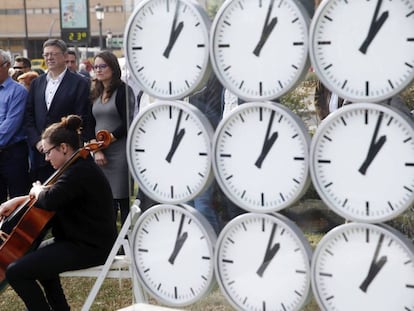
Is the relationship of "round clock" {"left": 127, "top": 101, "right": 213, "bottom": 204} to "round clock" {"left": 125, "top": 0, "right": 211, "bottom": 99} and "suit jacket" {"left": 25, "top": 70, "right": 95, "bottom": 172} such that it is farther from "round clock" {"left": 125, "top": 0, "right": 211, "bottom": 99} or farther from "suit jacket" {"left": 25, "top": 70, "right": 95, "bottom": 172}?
"suit jacket" {"left": 25, "top": 70, "right": 95, "bottom": 172}

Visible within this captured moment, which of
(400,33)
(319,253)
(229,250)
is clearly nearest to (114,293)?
(229,250)

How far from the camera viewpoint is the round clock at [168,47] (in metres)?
3.09

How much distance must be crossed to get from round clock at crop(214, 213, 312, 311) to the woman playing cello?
1.26 m

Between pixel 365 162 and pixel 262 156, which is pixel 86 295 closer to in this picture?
pixel 262 156

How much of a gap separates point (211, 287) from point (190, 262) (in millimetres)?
130

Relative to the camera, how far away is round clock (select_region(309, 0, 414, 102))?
2.67 meters

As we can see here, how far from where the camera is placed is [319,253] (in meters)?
2.94

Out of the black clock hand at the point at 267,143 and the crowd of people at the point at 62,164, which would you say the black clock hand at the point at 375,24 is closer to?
the black clock hand at the point at 267,143

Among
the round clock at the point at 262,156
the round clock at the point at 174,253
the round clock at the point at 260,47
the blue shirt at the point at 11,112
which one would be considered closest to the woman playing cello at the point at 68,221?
the round clock at the point at 174,253

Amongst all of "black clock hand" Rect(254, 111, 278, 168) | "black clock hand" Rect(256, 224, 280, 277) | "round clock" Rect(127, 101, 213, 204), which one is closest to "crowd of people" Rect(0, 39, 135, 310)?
"round clock" Rect(127, 101, 213, 204)

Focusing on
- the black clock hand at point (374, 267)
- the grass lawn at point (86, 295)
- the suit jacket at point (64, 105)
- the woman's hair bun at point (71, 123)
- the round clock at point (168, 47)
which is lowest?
the grass lawn at point (86, 295)

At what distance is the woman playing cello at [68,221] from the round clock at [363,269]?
164 centimetres

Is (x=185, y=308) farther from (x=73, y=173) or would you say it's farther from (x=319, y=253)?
(x=73, y=173)

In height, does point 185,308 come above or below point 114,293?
above
